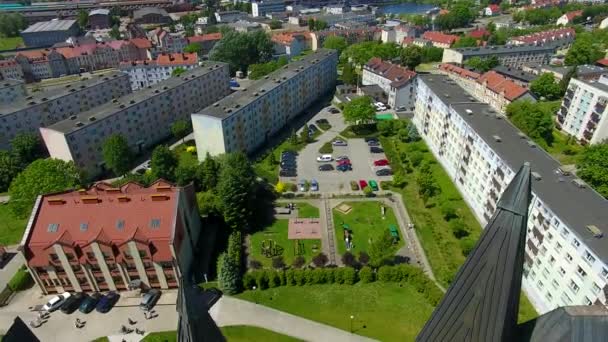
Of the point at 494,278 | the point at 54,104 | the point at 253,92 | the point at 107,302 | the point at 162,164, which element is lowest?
the point at 107,302

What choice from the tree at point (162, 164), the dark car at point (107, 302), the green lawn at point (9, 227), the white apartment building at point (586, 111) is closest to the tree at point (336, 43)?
the white apartment building at point (586, 111)

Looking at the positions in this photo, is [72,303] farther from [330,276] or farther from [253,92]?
[253,92]

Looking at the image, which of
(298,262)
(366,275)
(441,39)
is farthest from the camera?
(441,39)

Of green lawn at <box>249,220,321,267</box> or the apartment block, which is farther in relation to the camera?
the apartment block

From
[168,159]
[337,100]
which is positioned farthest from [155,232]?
[337,100]

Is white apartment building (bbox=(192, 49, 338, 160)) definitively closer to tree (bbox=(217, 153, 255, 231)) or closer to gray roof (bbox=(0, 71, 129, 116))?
tree (bbox=(217, 153, 255, 231))

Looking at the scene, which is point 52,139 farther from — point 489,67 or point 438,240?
point 489,67

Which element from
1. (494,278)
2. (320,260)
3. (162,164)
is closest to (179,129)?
(162,164)

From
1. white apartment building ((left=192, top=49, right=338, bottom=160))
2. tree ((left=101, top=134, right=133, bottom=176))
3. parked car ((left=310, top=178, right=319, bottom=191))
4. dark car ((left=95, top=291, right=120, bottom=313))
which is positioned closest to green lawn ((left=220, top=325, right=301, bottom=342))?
dark car ((left=95, top=291, right=120, bottom=313))
